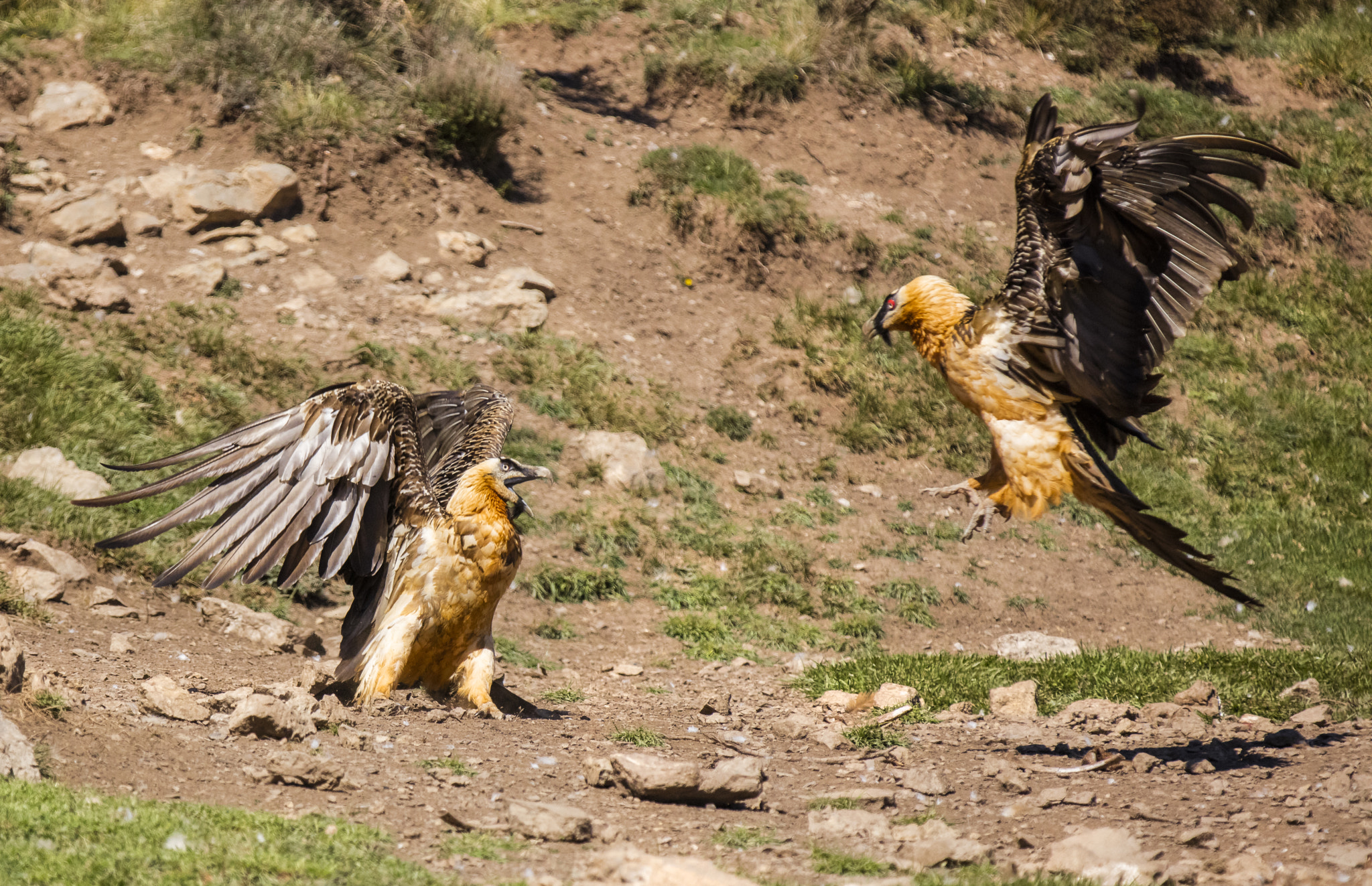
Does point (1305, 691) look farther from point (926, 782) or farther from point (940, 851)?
point (940, 851)

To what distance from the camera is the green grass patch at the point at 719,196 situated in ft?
43.2

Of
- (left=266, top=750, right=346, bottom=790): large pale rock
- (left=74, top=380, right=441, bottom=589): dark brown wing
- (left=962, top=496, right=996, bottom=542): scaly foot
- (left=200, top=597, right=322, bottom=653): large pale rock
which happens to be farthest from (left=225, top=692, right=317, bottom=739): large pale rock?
(left=962, top=496, right=996, bottom=542): scaly foot

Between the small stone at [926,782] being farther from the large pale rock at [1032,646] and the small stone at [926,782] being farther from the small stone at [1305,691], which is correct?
the large pale rock at [1032,646]

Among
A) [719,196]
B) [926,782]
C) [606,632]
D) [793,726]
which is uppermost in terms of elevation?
[719,196]

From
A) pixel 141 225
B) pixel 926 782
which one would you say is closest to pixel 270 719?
pixel 926 782

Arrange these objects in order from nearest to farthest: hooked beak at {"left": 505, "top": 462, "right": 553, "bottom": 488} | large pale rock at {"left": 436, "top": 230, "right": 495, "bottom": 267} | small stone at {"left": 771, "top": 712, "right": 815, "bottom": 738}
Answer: hooked beak at {"left": 505, "top": 462, "right": 553, "bottom": 488} < small stone at {"left": 771, "top": 712, "right": 815, "bottom": 738} < large pale rock at {"left": 436, "top": 230, "right": 495, "bottom": 267}

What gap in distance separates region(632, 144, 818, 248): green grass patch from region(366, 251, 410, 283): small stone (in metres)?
3.42

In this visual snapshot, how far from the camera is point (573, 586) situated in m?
8.43

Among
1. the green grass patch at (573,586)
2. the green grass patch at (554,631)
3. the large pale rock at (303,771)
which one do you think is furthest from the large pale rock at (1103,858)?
the green grass patch at (573,586)

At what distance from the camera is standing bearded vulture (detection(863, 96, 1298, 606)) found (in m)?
5.55

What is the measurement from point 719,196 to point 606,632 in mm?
6905

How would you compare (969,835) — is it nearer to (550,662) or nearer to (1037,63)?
(550,662)

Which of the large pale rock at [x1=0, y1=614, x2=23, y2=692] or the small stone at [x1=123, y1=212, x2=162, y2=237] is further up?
the large pale rock at [x1=0, y1=614, x2=23, y2=692]

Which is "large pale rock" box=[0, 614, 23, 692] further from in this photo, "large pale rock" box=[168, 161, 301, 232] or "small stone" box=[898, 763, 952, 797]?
"large pale rock" box=[168, 161, 301, 232]
